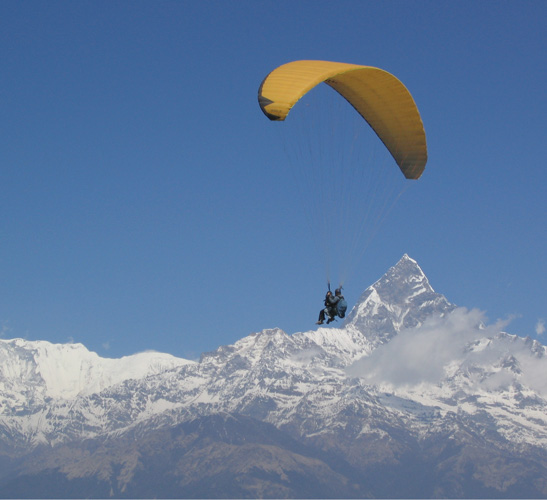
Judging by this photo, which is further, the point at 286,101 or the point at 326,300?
the point at 326,300

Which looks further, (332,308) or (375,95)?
(375,95)

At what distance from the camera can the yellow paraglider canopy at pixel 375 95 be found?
3944 centimetres

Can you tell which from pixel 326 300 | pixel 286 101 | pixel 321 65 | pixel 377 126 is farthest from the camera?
pixel 377 126

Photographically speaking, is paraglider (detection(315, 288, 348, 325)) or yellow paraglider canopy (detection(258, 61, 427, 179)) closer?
yellow paraglider canopy (detection(258, 61, 427, 179))

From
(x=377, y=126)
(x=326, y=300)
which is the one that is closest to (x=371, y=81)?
(x=377, y=126)

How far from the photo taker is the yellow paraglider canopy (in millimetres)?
39438

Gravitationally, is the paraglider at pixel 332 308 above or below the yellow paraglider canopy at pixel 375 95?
below

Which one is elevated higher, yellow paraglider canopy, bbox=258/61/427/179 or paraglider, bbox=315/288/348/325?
yellow paraglider canopy, bbox=258/61/427/179

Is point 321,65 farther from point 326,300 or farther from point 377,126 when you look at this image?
point 326,300

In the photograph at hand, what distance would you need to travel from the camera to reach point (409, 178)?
49.1m

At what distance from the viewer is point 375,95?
152 feet

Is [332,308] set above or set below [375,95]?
below

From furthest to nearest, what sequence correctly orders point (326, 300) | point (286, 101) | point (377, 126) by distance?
point (377, 126) < point (326, 300) < point (286, 101)

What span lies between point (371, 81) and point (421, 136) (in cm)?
424
